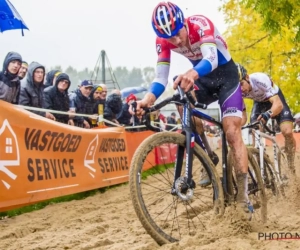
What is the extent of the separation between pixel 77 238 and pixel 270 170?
9.47 ft

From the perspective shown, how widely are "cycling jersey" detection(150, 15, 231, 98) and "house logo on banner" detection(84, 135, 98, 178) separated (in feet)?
12.6

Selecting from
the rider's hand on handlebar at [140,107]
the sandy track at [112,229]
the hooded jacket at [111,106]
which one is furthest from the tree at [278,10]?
the rider's hand on handlebar at [140,107]

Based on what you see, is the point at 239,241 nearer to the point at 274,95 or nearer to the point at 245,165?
the point at 245,165

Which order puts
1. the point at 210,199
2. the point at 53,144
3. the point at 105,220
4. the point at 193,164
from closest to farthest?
1. the point at 193,164
2. the point at 210,199
3. the point at 105,220
4. the point at 53,144

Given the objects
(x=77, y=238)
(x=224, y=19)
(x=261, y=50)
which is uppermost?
(x=224, y=19)

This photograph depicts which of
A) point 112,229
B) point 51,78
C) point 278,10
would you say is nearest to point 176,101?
point 112,229

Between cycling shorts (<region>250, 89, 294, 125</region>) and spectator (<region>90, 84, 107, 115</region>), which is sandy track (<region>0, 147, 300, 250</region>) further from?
spectator (<region>90, 84, 107, 115</region>)

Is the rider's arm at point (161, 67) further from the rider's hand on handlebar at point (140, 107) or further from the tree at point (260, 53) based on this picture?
the tree at point (260, 53)

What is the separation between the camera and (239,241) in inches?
151

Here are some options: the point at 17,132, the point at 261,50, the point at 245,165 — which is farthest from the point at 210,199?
the point at 261,50

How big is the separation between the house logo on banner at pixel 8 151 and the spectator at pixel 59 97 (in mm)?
2405

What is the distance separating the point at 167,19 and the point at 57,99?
4929mm

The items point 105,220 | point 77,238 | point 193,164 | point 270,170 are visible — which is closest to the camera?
point 193,164

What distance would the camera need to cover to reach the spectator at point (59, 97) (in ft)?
28.8
